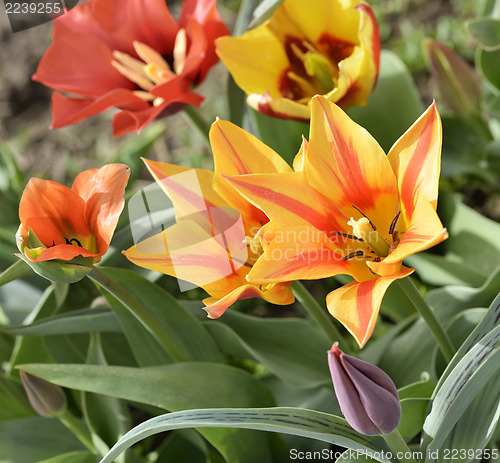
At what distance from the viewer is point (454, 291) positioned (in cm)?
96

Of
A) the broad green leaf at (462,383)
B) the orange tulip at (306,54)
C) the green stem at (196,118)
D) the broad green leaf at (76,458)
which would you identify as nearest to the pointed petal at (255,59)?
the orange tulip at (306,54)

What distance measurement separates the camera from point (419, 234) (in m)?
0.56

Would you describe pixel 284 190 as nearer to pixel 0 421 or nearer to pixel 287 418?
pixel 287 418

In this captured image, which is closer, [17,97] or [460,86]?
[460,86]

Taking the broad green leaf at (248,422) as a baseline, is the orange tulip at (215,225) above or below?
above

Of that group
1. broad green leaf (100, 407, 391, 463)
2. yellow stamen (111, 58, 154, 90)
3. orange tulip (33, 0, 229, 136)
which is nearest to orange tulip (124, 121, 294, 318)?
broad green leaf (100, 407, 391, 463)

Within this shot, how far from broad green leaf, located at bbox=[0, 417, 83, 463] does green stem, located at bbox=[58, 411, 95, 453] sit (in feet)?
0.18

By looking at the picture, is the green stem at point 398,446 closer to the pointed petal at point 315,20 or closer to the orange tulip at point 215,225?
the orange tulip at point 215,225

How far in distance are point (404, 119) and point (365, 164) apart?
1.86ft

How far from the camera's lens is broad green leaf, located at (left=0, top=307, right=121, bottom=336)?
0.85 meters

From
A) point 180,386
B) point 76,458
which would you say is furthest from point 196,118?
point 76,458

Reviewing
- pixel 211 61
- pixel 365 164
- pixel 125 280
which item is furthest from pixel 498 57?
pixel 125 280

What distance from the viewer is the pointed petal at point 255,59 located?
2.96 ft

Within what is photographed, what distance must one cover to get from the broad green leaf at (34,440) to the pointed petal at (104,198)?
1.63 ft
